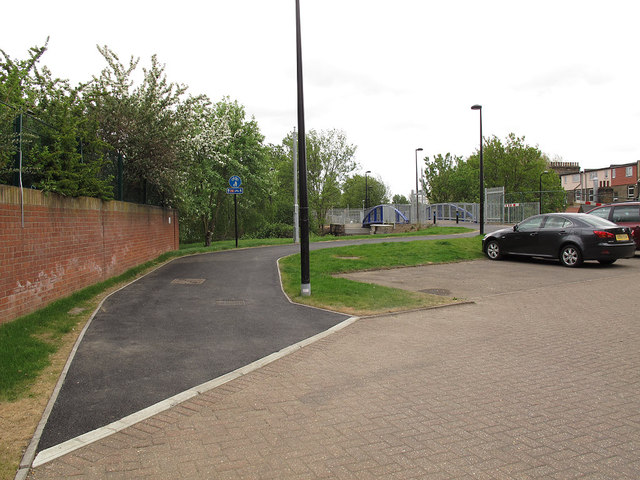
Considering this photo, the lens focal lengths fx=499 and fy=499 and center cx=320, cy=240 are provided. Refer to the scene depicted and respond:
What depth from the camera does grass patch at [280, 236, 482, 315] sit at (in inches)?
354

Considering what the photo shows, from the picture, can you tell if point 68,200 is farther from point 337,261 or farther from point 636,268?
point 636,268

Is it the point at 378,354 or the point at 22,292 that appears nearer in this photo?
the point at 378,354

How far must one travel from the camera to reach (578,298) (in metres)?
9.36

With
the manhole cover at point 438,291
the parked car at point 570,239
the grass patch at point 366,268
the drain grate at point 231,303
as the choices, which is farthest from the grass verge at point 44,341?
the parked car at point 570,239

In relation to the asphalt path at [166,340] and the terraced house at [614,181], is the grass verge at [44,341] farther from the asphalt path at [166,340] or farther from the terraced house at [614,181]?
the terraced house at [614,181]

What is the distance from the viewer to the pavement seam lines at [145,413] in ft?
11.4

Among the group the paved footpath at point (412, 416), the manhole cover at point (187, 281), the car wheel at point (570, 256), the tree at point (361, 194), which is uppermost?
the tree at point (361, 194)

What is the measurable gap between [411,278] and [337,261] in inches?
113

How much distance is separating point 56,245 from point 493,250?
40.6 ft

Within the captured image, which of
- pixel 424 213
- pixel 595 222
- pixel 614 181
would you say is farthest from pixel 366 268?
pixel 614 181

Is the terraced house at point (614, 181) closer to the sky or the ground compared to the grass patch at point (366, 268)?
closer to the sky

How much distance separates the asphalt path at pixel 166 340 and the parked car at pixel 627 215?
11280mm

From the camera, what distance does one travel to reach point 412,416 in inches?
159

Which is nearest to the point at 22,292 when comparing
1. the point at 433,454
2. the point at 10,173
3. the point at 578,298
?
the point at 10,173
